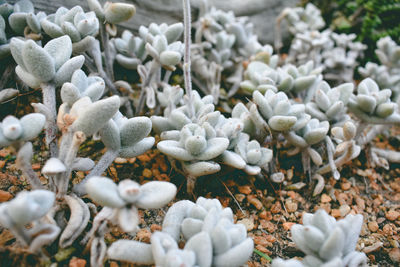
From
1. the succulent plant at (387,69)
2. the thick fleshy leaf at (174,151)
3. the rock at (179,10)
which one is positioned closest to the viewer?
the thick fleshy leaf at (174,151)

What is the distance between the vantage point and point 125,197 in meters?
0.82

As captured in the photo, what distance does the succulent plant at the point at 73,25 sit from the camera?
127 cm

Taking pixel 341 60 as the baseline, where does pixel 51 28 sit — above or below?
above

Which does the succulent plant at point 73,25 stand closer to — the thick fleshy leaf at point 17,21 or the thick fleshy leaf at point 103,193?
the thick fleshy leaf at point 17,21

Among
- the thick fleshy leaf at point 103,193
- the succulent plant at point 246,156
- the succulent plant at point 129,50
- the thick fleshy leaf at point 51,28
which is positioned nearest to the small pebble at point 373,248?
the succulent plant at point 246,156

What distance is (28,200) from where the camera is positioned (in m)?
0.76

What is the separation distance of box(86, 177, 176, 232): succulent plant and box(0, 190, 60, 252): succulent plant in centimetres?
12

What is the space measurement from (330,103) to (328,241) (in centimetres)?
75

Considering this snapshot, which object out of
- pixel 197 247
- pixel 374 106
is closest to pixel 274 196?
pixel 374 106

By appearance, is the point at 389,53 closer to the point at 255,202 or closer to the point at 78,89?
the point at 255,202

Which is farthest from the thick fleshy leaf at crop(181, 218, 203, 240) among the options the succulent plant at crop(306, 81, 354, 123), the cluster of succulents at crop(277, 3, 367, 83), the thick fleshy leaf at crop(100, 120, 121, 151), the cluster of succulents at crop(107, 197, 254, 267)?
the cluster of succulents at crop(277, 3, 367, 83)

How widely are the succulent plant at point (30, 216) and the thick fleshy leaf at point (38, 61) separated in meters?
0.44

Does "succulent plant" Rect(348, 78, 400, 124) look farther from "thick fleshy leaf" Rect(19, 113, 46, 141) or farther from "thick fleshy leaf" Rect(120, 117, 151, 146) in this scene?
"thick fleshy leaf" Rect(19, 113, 46, 141)

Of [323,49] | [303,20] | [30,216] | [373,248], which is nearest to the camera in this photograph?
[30,216]
